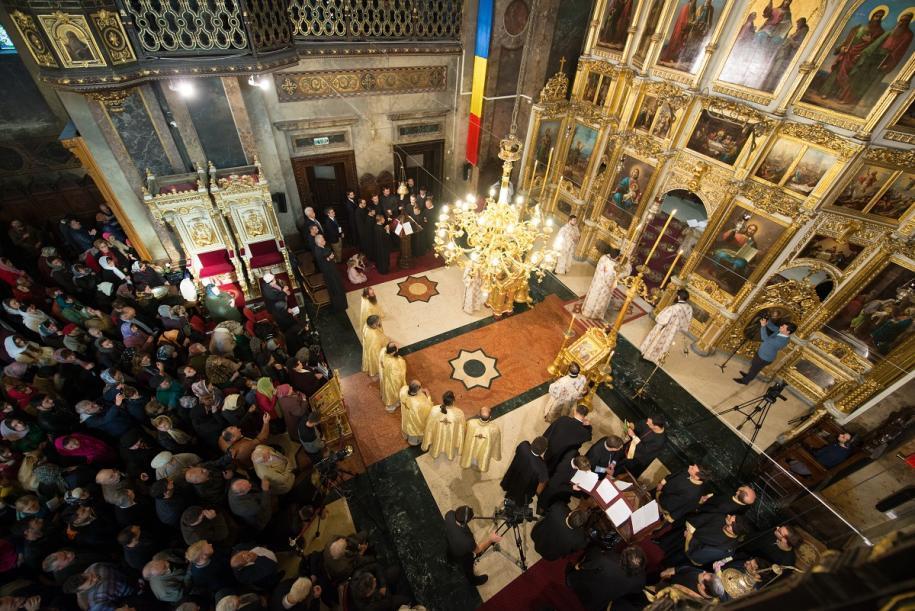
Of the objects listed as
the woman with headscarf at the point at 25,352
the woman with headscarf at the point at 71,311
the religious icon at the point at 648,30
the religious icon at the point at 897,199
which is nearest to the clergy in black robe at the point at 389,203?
the woman with headscarf at the point at 71,311

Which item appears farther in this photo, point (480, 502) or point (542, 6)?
point (542, 6)

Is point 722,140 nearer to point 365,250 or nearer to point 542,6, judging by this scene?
point 542,6

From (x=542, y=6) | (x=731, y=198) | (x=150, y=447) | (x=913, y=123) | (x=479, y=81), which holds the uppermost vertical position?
(x=542, y=6)

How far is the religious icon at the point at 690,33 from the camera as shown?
6723mm

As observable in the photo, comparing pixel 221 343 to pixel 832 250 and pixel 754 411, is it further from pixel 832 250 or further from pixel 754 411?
pixel 832 250

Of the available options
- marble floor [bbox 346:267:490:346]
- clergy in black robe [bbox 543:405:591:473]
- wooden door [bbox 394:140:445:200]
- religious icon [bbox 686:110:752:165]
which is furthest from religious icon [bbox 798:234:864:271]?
wooden door [bbox 394:140:445:200]

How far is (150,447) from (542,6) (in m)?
11.6

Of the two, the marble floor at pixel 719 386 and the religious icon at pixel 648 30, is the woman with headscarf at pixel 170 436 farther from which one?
the religious icon at pixel 648 30

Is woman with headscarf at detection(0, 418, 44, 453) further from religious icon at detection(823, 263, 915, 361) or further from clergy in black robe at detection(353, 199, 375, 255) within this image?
religious icon at detection(823, 263, 915, 361)

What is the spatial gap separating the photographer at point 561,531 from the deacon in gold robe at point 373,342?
3639 mm

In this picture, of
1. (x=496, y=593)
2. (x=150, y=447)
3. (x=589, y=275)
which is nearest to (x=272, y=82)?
(x=150, y=447)

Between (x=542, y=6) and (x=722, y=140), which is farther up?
(x=542, y=6)

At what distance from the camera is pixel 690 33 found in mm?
7043

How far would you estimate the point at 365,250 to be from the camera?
403 inches
